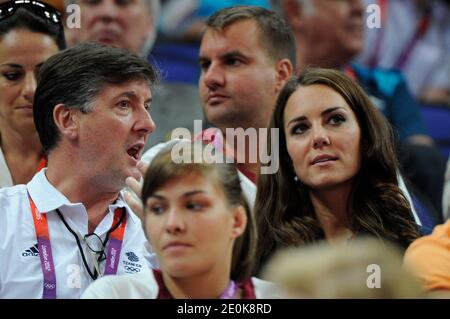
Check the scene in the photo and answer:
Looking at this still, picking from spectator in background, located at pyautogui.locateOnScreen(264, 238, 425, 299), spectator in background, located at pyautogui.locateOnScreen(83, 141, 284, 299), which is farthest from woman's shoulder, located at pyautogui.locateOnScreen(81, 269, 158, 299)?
spectator in background, located at pyautogui.locateOnScreen(264, 238, 425, 299)

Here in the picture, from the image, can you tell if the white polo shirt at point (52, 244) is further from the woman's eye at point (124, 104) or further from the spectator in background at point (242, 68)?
the spectator in background at point (242, 68)

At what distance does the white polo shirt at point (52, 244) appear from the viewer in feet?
7.27

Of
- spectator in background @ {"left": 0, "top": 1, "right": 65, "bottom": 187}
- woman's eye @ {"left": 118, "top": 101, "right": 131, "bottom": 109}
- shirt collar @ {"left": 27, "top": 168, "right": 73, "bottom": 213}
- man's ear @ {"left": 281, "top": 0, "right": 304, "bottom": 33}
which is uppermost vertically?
man's ear @ {"left": 281, "top": 0, "right": 304, "bottom": 33}

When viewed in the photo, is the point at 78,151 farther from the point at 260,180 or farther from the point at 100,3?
the point at 100,3

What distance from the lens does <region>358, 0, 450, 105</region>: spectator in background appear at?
4434 mm

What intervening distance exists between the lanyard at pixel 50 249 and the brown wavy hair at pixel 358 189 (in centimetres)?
36

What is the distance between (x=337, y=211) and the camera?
2.52 m

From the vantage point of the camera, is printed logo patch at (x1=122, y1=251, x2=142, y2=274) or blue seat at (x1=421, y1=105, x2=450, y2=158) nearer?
printed logo patch at (x1=122, y1=251, x2=142, y2=274)

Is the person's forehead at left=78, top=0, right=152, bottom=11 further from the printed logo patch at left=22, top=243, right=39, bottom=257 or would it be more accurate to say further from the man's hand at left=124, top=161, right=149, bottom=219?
the printed logo patch at left=22, top=243, right=39, bottom=257

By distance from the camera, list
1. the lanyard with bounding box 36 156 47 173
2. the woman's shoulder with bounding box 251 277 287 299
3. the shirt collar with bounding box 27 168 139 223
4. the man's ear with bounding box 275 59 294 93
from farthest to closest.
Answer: the man's ear with bounding box 275 59 294 93 → the lanyard with bounding box 36 156 47 173 → the shirt collar with bounding box 27 168 139 223 → the woman's shoulder with bounding box 251 277 287 299

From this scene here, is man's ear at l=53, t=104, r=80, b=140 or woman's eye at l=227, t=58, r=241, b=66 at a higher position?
woman's eye at l=227, t=58, r=241, b=66

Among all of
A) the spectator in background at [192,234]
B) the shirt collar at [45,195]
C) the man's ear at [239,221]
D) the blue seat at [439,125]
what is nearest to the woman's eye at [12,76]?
the shirt collar at [45,195]

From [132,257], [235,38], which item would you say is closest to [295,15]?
[235,38]

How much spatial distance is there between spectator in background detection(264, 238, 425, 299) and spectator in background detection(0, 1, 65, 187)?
1.20m
